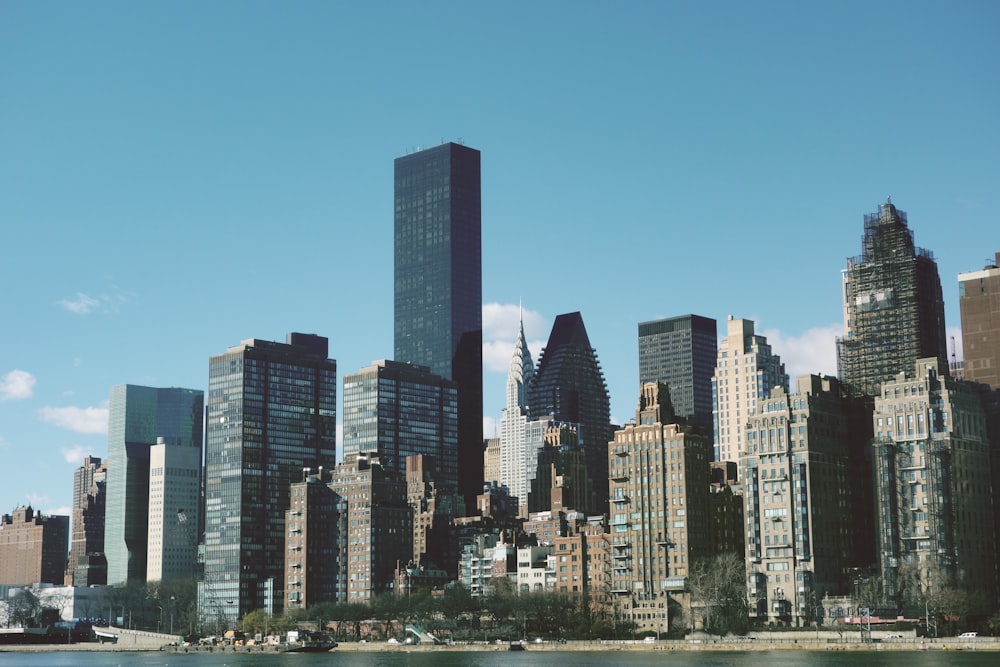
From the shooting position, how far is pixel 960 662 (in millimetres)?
198875

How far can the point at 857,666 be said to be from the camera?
652 feet

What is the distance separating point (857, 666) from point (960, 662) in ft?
46.0
